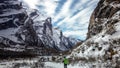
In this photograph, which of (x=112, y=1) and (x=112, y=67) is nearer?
(x=112, y=67)

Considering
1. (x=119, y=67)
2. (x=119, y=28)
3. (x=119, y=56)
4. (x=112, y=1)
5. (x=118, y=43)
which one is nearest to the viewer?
(x=119, y=67)

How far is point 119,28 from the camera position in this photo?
53031 millimetres

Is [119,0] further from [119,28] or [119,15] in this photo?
[119,28]

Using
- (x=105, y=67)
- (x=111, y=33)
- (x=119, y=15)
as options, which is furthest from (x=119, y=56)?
(x=119, y=15)

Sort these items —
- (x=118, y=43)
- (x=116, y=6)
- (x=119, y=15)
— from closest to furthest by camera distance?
1. (x=118, y=43)
2. (x=119, y=15)
3. (x=116, y=6)

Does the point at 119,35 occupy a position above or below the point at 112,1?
below

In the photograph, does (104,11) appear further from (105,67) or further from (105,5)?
(105,67)

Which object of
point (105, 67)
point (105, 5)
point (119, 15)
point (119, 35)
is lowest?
point (105, 67)

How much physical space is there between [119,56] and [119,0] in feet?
191

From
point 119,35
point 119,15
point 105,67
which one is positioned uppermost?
point 119,15

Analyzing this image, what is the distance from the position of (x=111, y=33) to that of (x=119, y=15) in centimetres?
1812

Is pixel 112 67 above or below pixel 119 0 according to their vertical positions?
below

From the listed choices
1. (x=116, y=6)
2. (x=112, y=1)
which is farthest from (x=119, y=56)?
(x=112, y=1)

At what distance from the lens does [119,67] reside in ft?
74.9
